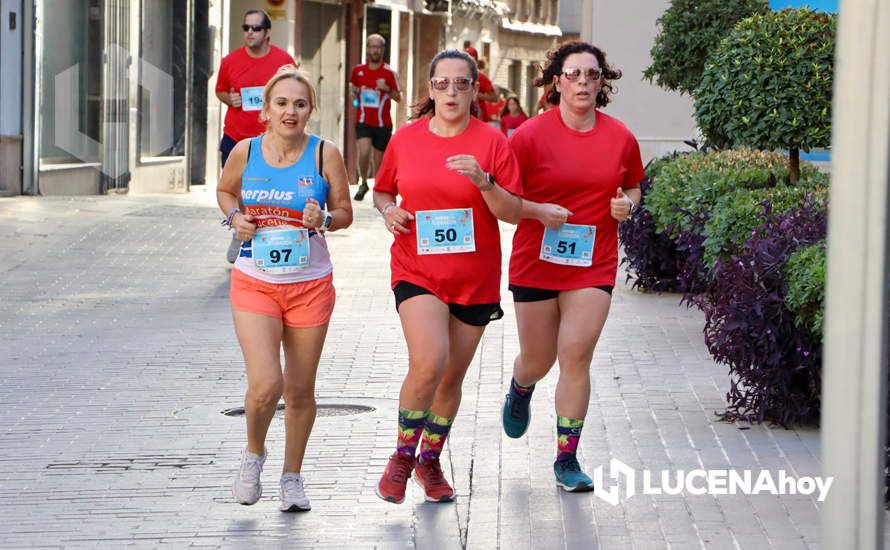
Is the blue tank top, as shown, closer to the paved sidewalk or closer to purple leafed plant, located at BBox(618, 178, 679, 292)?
the paved sidewalk

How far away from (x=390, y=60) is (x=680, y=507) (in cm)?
3100

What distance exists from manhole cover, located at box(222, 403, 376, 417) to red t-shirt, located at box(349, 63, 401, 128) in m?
13.2

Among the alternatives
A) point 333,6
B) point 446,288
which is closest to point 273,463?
point 446,288

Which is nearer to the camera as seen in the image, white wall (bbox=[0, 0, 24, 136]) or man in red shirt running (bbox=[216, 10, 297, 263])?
man in red shirt running (bbox=[216, 10, 297, 263])

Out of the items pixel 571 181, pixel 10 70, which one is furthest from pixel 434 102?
pixel 10 70

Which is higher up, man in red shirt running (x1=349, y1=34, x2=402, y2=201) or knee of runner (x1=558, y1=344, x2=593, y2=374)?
man in red shirt running (x1=349, y1=34, x2=402, y2=201)

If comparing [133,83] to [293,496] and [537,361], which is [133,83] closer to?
[537,361]

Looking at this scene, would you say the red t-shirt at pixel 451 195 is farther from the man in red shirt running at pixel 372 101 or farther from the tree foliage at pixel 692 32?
the man in red shirt running at pixel 372 101

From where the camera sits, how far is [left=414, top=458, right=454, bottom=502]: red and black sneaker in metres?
6.41

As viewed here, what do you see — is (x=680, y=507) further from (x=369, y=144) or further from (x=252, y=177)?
(x=369, y=144)

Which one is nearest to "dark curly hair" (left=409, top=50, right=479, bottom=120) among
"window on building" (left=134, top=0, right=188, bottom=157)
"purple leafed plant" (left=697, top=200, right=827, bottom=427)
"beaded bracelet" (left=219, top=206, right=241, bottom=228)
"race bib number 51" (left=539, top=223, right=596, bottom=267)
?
"race bib number 51" (left=539, top=223, right=596, bottom=267)

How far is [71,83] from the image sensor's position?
2059 cm

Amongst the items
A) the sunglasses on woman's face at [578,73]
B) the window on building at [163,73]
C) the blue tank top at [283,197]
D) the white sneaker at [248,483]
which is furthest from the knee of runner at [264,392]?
the window on building at [163,73]

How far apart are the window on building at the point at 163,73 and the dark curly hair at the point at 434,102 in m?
16.8
